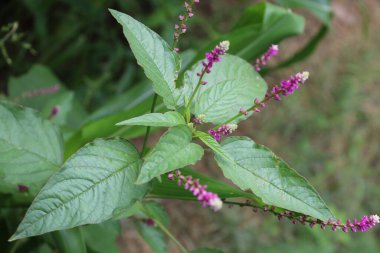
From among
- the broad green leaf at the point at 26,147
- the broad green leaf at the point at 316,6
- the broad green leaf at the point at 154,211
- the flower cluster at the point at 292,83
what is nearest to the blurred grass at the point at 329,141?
the broad green leaf at the point at 316,6

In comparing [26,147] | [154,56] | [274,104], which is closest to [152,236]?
[26,147]

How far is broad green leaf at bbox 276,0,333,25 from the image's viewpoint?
1938mm

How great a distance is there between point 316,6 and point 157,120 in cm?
146

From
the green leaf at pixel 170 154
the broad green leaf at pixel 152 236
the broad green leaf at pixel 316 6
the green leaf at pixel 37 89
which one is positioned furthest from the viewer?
the broad green leaf at pixel 316 6

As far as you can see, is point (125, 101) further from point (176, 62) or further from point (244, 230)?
point (244, 230)

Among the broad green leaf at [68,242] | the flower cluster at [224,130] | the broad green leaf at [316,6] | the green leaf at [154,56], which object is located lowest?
the broad green leaf at [68,242]

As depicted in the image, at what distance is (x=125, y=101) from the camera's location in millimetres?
1614

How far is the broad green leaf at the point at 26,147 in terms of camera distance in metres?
0.88

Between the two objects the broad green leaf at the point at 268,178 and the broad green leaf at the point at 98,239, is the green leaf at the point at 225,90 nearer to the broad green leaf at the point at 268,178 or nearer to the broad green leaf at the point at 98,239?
the broad green leaf at the point at 268,178

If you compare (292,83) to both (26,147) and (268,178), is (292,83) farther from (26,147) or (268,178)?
(26,147)

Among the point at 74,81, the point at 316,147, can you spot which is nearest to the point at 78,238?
the point at 74,81

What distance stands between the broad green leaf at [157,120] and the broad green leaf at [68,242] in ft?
1.25

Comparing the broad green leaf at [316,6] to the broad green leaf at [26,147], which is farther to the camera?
the broad green leaf at [316,6]

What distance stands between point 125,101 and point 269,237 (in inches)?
46.3
